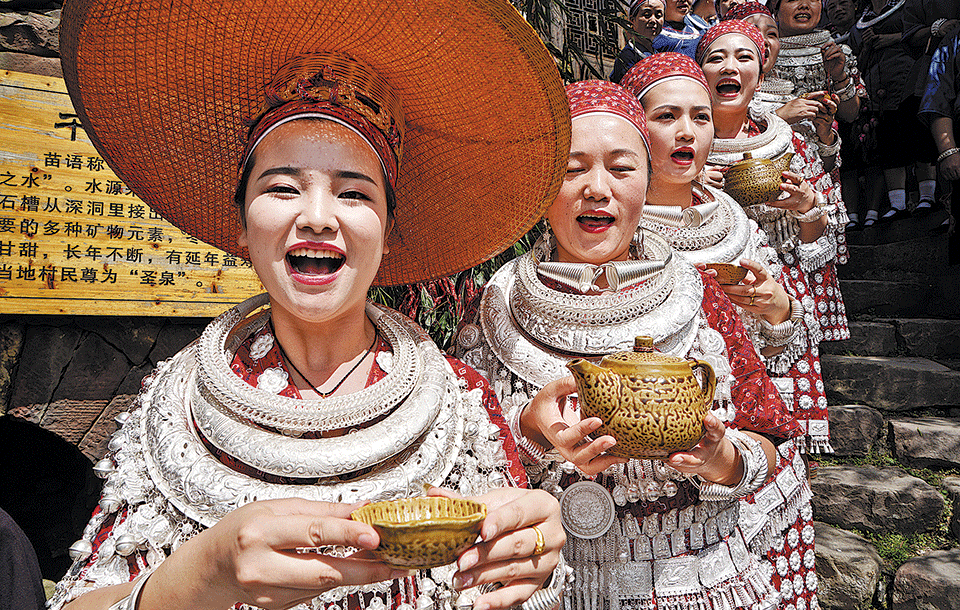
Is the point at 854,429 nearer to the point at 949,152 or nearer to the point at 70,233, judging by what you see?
the point at 949,152

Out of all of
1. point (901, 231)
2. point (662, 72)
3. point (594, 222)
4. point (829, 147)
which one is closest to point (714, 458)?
point (594, 222)

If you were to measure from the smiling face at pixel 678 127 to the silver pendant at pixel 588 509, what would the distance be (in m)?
1.18

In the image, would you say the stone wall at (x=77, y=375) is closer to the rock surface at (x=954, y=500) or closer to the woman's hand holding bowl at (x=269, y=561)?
the woman's hand holding bowl at (x=269, y=561)

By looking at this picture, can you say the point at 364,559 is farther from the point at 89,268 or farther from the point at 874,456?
the point at 874,456

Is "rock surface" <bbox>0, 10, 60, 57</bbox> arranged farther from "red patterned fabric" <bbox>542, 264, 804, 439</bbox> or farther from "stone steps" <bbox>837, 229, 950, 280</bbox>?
"stone steps" <bbox>837, 229, 950, 280</bbox>

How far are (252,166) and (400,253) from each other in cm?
52

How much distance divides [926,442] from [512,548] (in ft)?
12.3

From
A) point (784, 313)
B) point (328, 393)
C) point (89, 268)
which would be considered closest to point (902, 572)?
point (784, 313)

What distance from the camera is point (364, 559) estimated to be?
0.96 meters

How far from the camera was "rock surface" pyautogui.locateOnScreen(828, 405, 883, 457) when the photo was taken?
13.1 feet

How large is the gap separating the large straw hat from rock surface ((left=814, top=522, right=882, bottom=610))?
9.19ft

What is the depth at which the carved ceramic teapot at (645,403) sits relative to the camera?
1.32m

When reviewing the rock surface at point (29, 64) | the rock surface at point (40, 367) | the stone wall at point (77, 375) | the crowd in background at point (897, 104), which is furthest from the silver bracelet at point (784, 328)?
the rock surface at point (29, 64)

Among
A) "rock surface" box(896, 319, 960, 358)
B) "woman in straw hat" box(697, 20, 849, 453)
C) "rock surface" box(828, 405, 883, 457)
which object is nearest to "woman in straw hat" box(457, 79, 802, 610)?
"woman in straw hat" box(697, 20, 849, 453)
